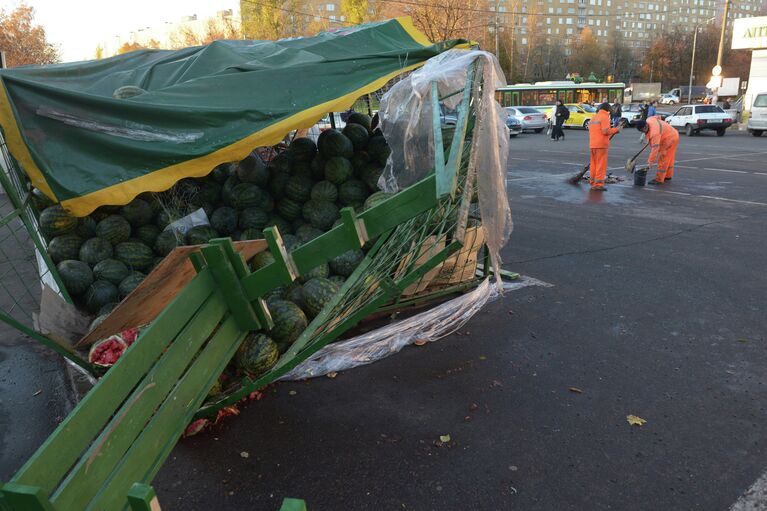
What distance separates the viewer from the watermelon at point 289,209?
6.23 meters

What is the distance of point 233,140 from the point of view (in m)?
4.72

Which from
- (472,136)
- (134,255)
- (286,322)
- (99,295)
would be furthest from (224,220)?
(472,136)

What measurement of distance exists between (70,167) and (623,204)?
9522 millimetres

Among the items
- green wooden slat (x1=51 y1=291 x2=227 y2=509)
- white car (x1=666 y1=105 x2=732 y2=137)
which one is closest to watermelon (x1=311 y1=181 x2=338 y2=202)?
green wooden slat (x1=51 y1=291 x2=227 y2=509)

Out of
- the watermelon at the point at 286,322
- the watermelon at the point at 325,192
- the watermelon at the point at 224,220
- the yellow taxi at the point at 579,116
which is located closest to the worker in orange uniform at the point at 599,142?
the watermelon at the point at 325,192

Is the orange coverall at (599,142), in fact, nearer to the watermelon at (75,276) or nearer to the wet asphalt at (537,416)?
the wet asphalt at (537,416)

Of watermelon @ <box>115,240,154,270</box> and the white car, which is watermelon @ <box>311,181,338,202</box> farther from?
the white car

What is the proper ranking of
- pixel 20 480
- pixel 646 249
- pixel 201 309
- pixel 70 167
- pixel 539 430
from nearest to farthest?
pixel 20 480
pixel 201 309
pixel 539 430
pixel 70 167
pixel 646 249

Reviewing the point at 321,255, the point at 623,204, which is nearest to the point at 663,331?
the point at 321,255

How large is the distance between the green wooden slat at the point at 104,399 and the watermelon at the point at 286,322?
1.64m

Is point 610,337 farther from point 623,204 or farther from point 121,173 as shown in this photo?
point 623,204

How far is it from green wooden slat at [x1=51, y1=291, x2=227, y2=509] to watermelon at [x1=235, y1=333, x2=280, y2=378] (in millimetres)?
1235

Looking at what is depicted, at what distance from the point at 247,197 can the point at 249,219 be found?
0.93 ft

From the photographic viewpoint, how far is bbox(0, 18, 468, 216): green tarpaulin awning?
14.8ft
